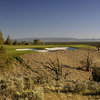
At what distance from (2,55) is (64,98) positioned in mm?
7989

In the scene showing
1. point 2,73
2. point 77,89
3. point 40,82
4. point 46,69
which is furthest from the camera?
point 46,69

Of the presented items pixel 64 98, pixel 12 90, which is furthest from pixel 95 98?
pixel 12 90

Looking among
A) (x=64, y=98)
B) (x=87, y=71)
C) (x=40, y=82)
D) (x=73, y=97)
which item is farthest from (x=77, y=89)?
(x=87, y=71)

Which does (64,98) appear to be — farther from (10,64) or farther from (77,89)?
(10,64)

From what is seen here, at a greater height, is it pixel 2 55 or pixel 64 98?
pixel 2 55

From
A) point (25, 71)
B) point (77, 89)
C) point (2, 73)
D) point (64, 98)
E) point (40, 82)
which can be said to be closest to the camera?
point (64, 98)

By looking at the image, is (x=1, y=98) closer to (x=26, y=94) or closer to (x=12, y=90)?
(x=12, y=90)

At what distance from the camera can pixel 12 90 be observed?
19.5ft

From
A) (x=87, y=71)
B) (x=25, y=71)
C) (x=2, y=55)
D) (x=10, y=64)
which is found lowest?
(x=87, y=71)

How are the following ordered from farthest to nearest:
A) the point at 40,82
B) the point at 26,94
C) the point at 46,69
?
the point at 46,69, the point at 40,82, the point at 26,94

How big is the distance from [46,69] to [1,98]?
891cm

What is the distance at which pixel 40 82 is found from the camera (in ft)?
26.8

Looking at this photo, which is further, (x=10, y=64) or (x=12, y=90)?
(x=10, y=64)

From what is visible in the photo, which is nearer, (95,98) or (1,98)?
(1,98)
